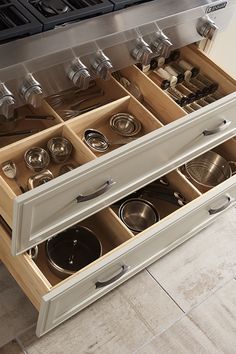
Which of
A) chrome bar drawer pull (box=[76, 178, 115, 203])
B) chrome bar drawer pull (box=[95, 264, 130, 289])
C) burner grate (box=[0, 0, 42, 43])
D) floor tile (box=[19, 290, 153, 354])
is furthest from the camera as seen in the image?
floor tile (box=[19, 290, 153, 354])

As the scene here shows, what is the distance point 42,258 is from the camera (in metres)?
1.37

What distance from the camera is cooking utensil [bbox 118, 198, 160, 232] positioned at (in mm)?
1494

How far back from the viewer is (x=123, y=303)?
1.55 m

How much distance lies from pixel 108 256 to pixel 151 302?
1.42ft

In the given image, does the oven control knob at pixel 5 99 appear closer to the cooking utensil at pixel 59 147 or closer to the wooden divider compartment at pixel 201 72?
the cooking utensil at pixel 59 147

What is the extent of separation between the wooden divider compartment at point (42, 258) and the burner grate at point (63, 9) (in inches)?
21.0

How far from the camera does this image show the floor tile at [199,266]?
5.32ft

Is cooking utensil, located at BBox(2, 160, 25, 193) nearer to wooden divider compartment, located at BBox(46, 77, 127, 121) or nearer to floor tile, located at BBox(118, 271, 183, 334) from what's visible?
wooden divider compartment, located at BBox(46, 77, 127, 121)

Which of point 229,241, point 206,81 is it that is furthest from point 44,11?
point 229,241

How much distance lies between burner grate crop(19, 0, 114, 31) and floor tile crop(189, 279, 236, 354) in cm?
103

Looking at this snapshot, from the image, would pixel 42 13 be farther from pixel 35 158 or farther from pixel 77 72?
pixel 35 158

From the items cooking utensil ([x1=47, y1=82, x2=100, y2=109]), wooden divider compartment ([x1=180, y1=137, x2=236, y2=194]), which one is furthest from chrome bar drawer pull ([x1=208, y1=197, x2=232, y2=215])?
cooking utensil ([x1=47, y1=82, x2=100, y2=109])

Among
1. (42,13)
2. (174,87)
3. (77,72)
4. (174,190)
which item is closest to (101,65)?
(77,72)

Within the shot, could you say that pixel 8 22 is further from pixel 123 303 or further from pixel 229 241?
pixel 229 241
